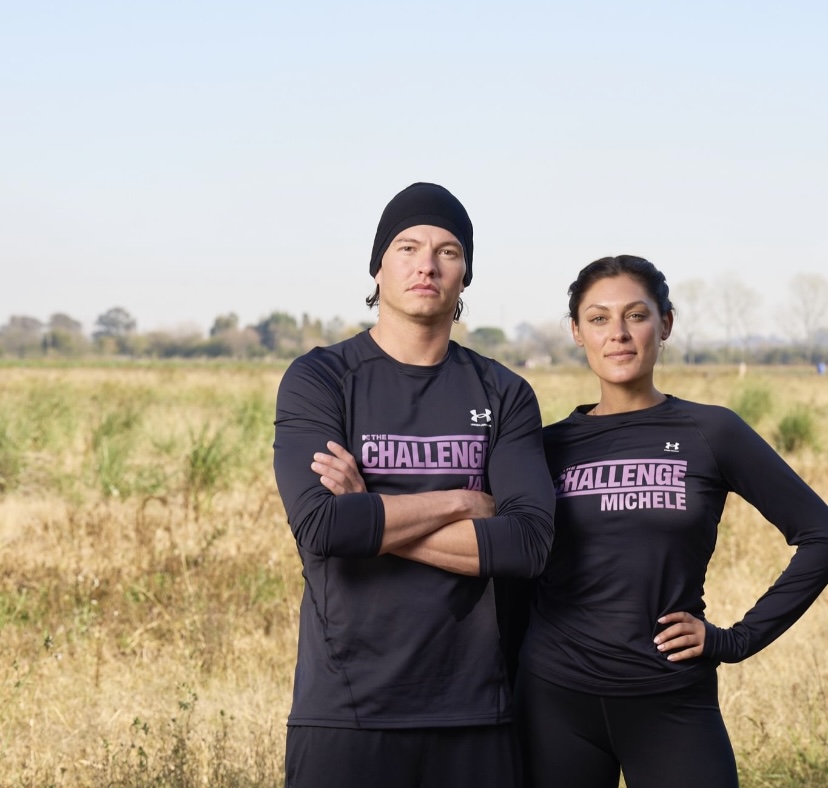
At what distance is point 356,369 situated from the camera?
291 cm

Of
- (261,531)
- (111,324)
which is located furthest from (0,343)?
(261,531)

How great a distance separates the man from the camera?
2.68 metres

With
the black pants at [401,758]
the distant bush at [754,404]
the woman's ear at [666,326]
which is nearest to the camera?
the black pants at [401,758]

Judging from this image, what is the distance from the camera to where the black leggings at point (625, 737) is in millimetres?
2869

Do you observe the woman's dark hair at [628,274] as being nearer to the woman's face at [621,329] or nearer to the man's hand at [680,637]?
the woman's face at [621,329]

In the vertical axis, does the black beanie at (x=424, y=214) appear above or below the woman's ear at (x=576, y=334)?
above

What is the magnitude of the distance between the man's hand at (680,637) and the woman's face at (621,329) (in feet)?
2.09

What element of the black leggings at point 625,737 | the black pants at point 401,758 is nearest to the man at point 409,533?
the black pants at point 401,758

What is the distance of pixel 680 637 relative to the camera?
2861 mm

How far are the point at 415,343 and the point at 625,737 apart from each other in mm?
1108

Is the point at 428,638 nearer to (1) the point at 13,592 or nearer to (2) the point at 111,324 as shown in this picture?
(1) the point at 13,592

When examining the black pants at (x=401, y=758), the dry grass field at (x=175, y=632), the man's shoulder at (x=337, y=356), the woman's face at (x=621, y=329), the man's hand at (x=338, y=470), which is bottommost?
the dry grass field at (x=175, y=632)

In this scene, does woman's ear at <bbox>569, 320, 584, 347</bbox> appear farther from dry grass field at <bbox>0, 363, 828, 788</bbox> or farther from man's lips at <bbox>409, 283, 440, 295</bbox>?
dry grass field at <bbox>0, 363, 828, 788</bbox>

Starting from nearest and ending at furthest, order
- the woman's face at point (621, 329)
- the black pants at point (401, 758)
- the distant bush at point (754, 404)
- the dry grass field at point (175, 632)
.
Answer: the black pants at point (401, 758), the woman's face at point (621, 329), the dry grass field at point (175, 632), the distant bush at point (754, 404)
